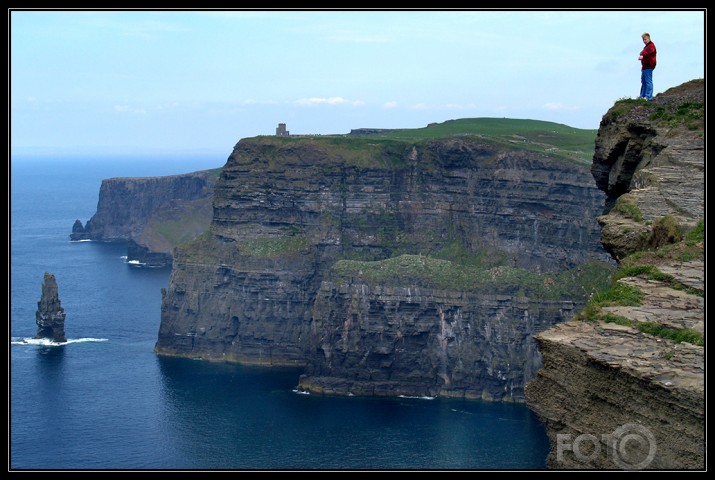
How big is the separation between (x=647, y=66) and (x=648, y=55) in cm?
58

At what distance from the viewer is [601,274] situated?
12350 cm

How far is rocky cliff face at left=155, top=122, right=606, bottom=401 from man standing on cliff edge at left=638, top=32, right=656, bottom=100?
86427mm

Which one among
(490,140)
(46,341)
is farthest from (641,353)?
(46,341)

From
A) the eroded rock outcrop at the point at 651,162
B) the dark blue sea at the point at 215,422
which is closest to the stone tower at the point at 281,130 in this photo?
the dark blue sea at the point at 215,422

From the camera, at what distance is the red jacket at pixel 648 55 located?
3456 centimetres

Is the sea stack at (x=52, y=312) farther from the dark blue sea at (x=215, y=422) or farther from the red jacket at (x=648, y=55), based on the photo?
the red jacket at (x=648, y=55)

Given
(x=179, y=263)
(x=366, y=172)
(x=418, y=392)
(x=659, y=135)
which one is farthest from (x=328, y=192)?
(x=659, y=135)

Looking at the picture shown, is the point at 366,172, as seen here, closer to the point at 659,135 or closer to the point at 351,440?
the point at 351,440

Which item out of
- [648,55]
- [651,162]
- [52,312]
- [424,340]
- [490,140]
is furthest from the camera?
[52,312]

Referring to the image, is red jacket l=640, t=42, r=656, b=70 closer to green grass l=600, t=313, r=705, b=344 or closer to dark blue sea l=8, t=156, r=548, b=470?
green grass l=600, t=313, r=705, b=344

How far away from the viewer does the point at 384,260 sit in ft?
437

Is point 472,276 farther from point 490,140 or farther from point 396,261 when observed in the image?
point 490,140

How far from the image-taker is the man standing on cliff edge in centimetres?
3453

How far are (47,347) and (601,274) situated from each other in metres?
73.4
